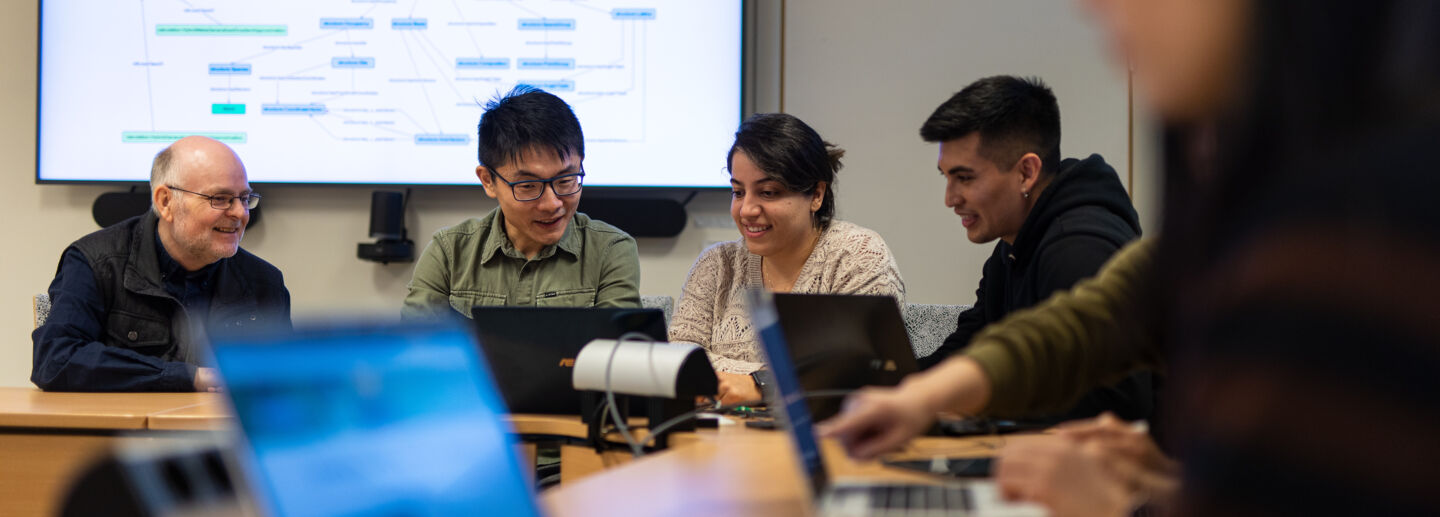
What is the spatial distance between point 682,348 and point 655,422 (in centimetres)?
13

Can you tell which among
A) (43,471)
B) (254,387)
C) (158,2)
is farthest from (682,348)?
(158,2)

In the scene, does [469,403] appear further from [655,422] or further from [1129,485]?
[655,422]

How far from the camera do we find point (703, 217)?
3436 millimetres

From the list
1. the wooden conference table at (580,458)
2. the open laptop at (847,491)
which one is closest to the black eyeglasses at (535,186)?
the wooden conference table at (580,458)

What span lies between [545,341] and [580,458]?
0.73 feet

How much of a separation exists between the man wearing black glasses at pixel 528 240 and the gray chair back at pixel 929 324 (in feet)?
2.74

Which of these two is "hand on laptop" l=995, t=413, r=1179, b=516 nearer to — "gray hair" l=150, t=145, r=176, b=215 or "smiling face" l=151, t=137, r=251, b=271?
"smiling face" l=151, t=137, r=251, b=271

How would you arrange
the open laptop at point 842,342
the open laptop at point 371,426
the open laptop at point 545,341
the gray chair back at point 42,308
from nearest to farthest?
the open laptop at point 371,426
the open laptop at point 842,342
the open laptop at point 545,341
the gray chair back at point 42,308

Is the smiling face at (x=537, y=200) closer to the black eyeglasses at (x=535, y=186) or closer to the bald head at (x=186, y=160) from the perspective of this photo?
the black eyeglasses at (x=535, y=186)

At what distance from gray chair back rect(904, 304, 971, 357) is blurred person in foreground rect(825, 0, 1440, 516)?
241 cm

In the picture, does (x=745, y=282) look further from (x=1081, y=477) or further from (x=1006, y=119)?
(x=1081, y=477)

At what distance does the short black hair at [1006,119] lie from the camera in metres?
2.22

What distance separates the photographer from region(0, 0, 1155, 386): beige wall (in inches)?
132

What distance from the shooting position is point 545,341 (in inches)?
70.3
